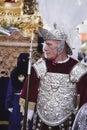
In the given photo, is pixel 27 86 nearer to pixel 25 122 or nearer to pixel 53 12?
pixel 25 122

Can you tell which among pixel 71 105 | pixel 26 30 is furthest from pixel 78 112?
pixel 26 30

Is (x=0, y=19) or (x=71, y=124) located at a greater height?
(x=0, y=19)

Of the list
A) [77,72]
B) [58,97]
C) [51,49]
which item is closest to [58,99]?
[58,97]

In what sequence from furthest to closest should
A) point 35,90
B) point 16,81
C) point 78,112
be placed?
point 16,81, point 35,90, point 78,112

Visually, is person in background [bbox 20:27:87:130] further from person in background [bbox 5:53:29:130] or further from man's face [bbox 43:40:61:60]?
person in background [bbox 5:53:29:130]

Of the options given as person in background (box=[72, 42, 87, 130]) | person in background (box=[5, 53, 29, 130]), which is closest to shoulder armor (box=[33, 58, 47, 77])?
person in background (box=[72, 42, 87, 130])

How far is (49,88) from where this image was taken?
178 inches

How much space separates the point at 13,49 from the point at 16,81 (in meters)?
0.52

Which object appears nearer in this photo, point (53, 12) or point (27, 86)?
point (27, 86)

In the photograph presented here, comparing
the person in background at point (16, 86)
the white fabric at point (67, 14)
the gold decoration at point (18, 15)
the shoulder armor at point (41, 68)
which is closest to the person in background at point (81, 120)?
the shoulder armor at point (41, 68)

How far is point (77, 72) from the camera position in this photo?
4.52 meters

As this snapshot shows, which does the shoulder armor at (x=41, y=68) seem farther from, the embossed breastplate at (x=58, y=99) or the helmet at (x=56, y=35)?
the helmet at (x=56, y=35)

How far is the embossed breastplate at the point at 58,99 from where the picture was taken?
4.52 meters

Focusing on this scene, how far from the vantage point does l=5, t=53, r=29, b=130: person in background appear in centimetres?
601
